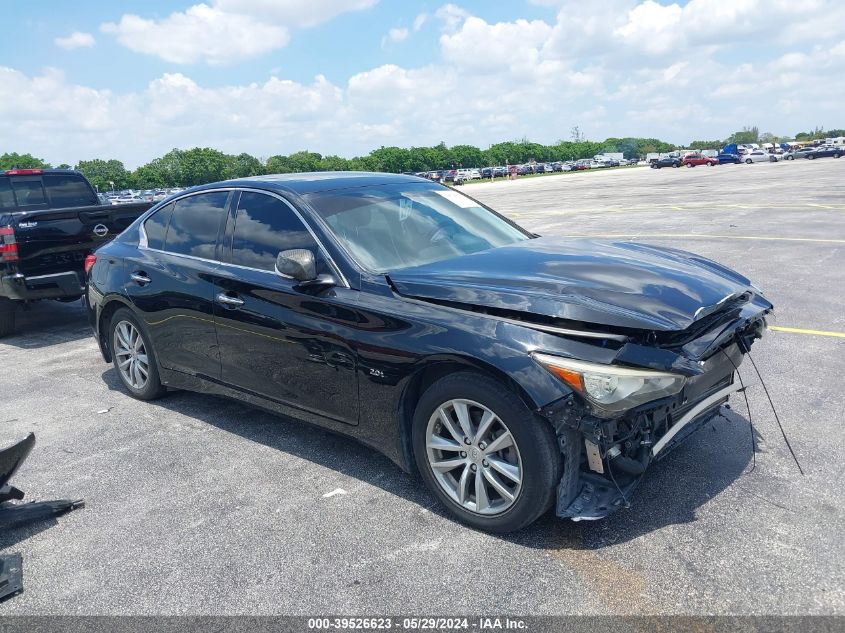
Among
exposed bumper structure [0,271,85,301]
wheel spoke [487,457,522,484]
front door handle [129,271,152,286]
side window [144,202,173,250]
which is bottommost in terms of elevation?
wheel spoke [487,457,522,484]

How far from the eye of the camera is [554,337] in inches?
124

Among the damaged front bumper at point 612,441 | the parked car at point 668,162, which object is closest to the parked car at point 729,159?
the parked car at point 668,162

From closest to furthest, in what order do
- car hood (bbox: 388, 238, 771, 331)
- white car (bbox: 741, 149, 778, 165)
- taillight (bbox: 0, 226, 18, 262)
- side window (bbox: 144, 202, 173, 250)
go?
car hood (bbox: 388, 238, 771, 331) → side window (bbox: 144, 202, 173, 250) → taillight (bbox: 0, 226, 18, 262) → white car (bbox: 741, 149, 778, 165)

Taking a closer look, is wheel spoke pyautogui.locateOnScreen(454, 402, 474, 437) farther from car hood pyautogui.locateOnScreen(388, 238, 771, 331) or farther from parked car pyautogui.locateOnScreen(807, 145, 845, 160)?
parked car pyautogui.locateOnScreen(807, 145, 845, 160)

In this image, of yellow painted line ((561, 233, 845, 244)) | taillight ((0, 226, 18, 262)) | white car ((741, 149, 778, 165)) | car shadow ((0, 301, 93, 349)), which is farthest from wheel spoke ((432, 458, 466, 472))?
white car ((741, 149, 778, 165))

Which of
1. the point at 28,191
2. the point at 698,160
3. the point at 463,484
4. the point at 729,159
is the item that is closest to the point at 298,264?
the point at 463,484

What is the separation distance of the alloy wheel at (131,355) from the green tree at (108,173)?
4829 inches

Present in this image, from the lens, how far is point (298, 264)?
12.7 feet

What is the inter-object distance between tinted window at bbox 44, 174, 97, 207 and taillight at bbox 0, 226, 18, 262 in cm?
222

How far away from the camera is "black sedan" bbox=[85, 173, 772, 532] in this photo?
311 centimetres

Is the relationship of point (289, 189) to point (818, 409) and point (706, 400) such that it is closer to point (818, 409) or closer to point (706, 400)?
point (706, 400)

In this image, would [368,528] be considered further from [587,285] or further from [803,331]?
[803,331]

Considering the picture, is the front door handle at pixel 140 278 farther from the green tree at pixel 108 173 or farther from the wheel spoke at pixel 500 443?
the green tree at pixel 108 173

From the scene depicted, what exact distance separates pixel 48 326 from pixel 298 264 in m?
6.64
